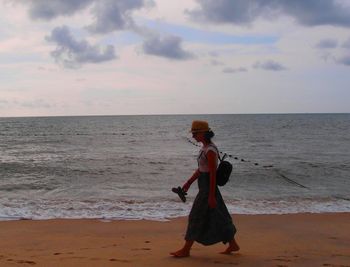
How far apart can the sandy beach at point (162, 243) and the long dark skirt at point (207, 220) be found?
0.28m

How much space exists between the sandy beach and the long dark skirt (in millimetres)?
279

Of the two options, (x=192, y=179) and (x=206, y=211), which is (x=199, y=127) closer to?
(x=192, y=179)

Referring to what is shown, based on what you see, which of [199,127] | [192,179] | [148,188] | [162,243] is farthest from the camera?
[148,188]

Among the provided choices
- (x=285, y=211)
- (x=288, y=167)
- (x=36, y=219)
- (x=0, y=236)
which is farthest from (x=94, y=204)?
(x=288, y=167)

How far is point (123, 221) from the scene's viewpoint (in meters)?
9.09

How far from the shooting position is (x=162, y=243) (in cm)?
685

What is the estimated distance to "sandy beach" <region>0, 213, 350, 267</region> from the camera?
5398 mm

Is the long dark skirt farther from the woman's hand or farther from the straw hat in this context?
the straw hat

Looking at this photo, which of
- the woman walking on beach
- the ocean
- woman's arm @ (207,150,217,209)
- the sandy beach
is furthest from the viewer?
the ocean

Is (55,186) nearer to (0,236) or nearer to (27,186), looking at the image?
(27,186)

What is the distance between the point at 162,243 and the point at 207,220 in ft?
5.87

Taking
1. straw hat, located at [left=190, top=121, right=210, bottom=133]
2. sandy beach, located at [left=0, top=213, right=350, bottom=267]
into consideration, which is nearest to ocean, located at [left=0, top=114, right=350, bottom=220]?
sandy beach, located at [left=0, top=213, right=350, bottom=267]

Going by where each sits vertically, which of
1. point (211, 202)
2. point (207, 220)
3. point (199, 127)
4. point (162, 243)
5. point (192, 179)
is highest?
point (199, 127)

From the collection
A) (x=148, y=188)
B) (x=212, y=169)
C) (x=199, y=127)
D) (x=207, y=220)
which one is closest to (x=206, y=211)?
(x=207, y=220)
